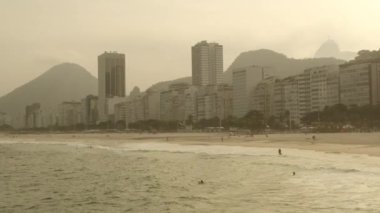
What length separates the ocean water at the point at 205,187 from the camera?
18.0 meters

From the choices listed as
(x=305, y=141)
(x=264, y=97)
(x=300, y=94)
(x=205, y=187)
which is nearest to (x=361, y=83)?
(x=300, y=94)

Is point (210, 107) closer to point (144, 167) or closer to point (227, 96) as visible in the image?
point (227, 96)

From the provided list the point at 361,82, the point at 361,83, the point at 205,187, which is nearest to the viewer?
the point at 205,187

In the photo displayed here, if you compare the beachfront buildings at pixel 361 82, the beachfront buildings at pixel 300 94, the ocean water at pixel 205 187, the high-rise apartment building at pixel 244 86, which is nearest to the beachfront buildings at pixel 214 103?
the high-rise apartment building at pixel 244 86

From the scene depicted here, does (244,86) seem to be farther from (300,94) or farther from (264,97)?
(300,94)

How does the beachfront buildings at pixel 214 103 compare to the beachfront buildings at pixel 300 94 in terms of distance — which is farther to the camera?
the beachfront buildings at pixel 214 103

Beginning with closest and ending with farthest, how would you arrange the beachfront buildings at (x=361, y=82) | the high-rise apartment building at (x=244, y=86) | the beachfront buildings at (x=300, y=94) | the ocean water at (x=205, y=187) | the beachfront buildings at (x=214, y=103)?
the ocean water at (x=205, y=187), the beachfront buildings at (x=361, y=82), the beachfront buildings at (x=300, y=94), the high-rise apartment building at (x=244, y=86), the beachfront buildings at (x=214, y=103)

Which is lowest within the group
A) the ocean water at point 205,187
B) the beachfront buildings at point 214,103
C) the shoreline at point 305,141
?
the ocean water at point 205,187

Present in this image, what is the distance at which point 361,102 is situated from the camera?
435 feet

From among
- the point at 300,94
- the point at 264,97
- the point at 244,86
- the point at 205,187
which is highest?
the point at 244,86

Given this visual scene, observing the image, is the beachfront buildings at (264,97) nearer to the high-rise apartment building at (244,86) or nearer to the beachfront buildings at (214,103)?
the high-rise apartment building at (244,86)

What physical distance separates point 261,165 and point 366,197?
1439 centimetres

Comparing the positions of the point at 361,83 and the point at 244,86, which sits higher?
the point at 244,86

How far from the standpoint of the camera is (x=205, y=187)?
75.7 feet
